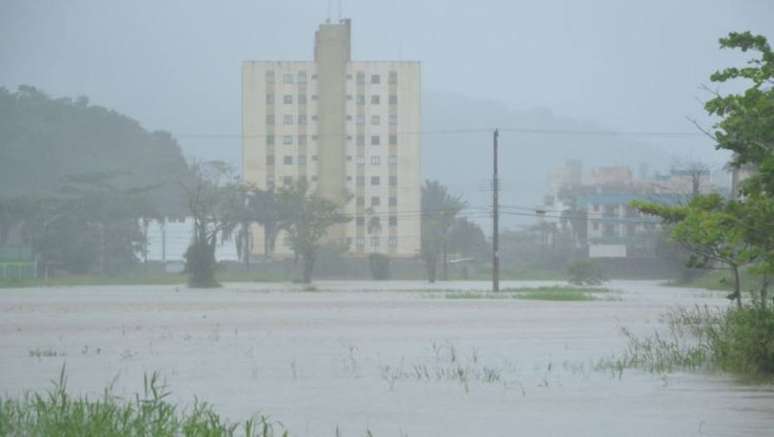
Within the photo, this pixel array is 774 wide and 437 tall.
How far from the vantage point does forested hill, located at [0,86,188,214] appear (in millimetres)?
71750

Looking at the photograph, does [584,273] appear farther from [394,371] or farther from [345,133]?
[394,371]

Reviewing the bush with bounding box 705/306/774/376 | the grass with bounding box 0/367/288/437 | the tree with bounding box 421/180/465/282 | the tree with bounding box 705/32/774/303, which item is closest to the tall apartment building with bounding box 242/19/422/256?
the tree with bounding box 421/180/465/282

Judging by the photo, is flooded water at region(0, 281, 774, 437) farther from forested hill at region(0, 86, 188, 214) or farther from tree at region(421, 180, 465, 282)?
tree at region(421, 180, 465, 282)

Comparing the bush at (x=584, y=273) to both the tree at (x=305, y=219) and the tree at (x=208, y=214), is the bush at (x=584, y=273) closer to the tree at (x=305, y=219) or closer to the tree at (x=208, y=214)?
the tree at (x=305, y=219)

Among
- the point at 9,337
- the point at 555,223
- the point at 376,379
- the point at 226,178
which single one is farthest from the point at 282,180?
the point at 376,379

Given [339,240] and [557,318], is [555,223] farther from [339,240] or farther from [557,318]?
[557,318]

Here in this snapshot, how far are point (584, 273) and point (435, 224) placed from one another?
28.5 meters

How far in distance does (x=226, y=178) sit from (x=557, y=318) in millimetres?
65964

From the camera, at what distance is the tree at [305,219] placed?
7475 centimetres

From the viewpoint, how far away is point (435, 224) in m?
99.1

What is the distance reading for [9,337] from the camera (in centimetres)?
2512

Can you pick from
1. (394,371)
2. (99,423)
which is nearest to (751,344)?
(394,371)

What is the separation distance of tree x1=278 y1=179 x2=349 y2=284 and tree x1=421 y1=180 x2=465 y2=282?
7243mm

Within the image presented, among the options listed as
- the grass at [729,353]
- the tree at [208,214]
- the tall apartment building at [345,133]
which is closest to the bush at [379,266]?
the tree at [208,214]
